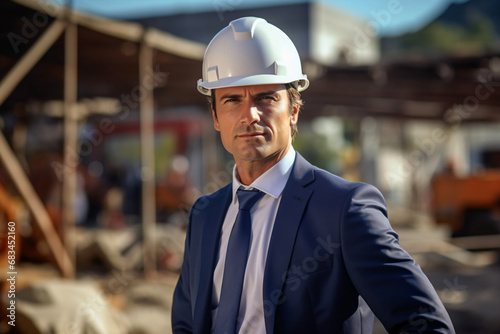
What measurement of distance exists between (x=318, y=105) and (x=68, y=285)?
985cm

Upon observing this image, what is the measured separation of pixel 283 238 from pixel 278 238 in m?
0.02

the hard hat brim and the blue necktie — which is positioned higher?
the hard hat brim

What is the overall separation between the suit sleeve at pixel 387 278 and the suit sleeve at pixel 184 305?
2.75 ft

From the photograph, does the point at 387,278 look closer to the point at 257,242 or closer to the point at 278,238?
the point at 278,238

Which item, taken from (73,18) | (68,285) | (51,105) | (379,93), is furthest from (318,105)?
(68,285)

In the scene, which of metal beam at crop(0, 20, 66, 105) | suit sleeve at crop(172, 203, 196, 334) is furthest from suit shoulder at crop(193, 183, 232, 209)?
metal beam at crop(0, 20, 66, 105)

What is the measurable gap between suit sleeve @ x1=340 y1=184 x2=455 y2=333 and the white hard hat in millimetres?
635

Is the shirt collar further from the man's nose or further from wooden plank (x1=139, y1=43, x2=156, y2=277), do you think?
wooden plank (x1=139, y1=43, x2=156, y2=277)

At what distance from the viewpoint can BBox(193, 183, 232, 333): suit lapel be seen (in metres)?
2.03

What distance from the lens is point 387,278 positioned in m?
1.65

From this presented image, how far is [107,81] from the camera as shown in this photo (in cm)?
1116

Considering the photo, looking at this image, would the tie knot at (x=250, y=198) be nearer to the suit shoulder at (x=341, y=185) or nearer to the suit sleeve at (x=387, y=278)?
the suit shoulder at (x=341, y=185)

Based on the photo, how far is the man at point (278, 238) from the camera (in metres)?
1.67

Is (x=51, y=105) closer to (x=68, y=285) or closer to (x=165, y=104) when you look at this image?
(x=165, y=104)
